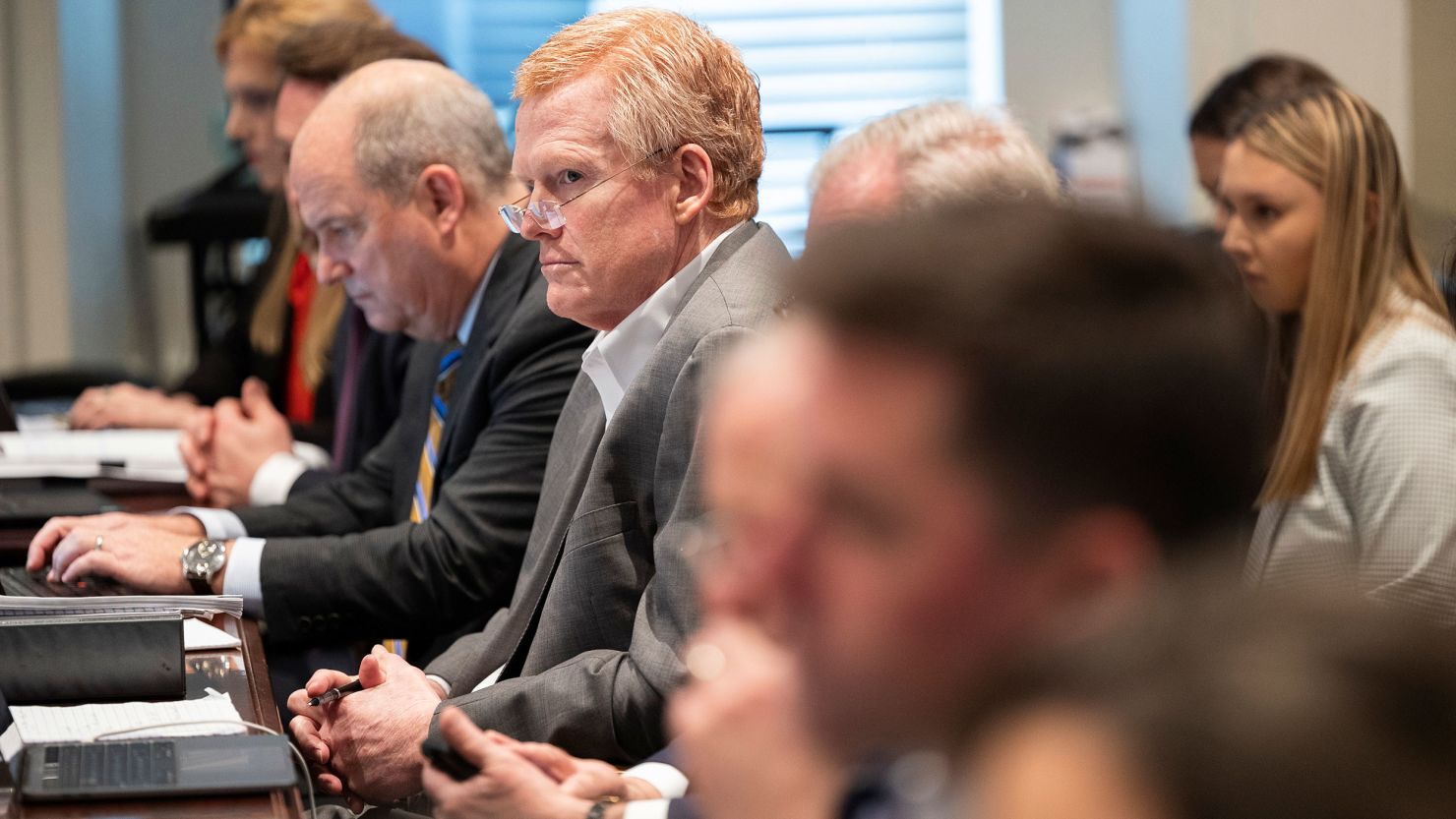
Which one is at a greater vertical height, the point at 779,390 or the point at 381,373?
the point at 779,390

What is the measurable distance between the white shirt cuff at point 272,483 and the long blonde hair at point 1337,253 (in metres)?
1.87

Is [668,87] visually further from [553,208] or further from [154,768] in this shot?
[154,768]

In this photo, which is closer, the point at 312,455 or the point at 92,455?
the point at 92,455

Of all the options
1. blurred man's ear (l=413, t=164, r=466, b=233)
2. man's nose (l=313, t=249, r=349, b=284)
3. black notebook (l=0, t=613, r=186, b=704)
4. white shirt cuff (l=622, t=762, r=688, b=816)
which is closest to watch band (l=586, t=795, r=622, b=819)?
white shirt cuff (l=622, t=762, r=688, b=816)

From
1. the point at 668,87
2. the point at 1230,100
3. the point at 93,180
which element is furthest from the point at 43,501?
the point at 93,180

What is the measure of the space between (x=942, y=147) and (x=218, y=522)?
1.32 metres

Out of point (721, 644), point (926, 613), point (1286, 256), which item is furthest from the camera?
point (1286, 256)

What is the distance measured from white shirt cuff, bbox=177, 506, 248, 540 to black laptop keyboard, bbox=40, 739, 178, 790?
1091 mm

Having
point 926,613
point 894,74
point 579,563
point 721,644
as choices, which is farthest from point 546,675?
point 894,74

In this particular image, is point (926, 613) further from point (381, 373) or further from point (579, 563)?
point (381, 373)

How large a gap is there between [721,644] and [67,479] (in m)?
2.64

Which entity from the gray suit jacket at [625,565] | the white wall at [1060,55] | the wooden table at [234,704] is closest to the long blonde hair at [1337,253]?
the gray suit jacket at [625,565]

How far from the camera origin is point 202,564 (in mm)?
2293

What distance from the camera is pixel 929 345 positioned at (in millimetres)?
626
